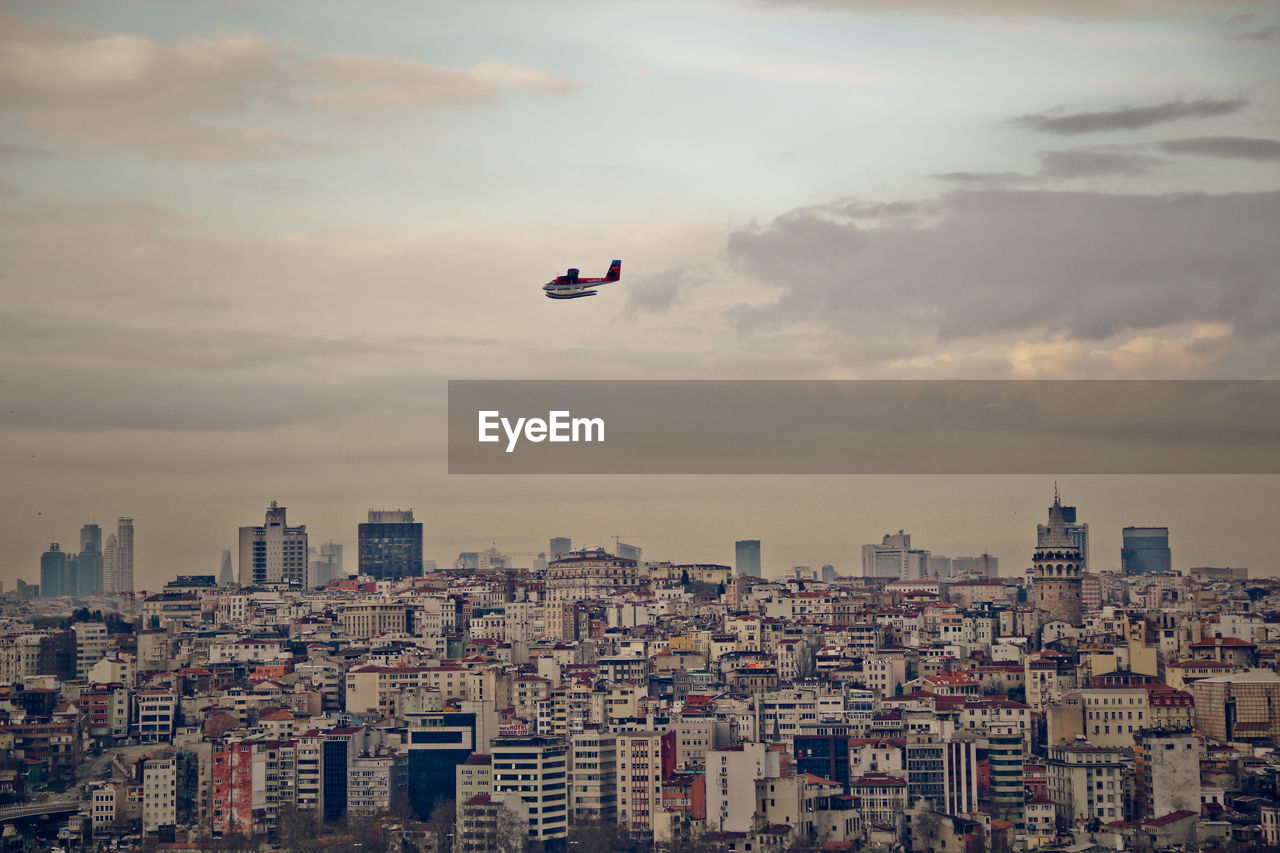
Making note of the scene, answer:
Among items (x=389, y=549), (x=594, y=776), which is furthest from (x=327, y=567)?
(x=594, y=776)

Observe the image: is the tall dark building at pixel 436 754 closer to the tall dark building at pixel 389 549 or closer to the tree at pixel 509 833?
the tree at pixel 509 833

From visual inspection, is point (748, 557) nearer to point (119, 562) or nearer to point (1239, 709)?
point (119, 562)

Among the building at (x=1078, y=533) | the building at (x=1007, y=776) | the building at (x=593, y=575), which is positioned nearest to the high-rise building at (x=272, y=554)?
the building at (x=593, y=575)

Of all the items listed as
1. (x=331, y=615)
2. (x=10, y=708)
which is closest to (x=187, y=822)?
(x=10, y=708)

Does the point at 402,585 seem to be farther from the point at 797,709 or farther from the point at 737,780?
the point at 737,780

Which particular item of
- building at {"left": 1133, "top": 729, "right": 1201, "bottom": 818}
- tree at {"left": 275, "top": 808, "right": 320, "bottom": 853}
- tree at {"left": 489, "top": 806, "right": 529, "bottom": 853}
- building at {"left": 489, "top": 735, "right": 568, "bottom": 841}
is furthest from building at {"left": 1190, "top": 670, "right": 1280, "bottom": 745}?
tree at {"left": 275, "top": 808, "right": 320, "bottom": 853}
